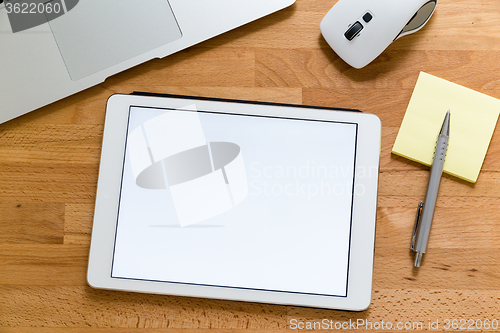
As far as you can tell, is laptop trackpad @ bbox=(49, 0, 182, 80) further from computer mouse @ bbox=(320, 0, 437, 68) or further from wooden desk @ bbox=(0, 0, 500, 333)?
computer mouse @ bbox=(320, 0, 437, 68)

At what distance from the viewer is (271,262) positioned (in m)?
0.54

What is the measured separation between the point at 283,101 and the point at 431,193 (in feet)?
0.94

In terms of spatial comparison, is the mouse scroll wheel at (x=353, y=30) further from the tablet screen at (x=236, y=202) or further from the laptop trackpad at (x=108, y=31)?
the laptop trackpad at (x=108, y=31)

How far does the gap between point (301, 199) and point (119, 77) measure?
370 mm

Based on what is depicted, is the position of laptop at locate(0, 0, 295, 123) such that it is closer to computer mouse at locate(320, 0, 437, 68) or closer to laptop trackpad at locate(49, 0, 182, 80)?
laptop trackpad at locate(49, 0, 182, 80)

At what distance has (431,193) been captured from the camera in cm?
58

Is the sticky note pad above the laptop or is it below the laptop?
below

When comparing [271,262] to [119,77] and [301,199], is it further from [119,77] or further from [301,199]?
[119,77]

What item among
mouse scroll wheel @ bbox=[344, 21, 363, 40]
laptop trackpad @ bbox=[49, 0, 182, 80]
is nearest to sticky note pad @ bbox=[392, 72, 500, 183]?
mouse scroll wheel @ bbox=[344, 21, 363, 40]

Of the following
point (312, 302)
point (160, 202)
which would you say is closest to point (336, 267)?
point (312, 302)

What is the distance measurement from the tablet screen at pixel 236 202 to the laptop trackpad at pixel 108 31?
104mm

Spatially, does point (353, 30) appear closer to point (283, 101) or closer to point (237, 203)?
point (283, 101)

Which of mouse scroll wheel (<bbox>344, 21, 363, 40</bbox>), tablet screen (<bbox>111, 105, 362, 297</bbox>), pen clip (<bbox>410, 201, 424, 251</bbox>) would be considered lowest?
pen clip (<bbox>410, 201, 424, 251</bbox>)

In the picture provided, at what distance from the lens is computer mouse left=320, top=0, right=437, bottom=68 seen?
1.79 ft
